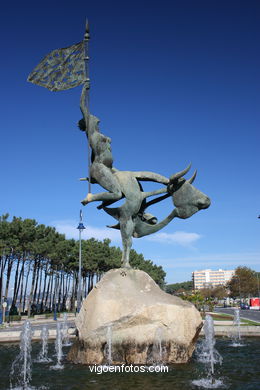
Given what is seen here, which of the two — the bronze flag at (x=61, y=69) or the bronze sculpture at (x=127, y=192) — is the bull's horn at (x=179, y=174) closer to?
the bronze sculpture at (x=127, y=192)

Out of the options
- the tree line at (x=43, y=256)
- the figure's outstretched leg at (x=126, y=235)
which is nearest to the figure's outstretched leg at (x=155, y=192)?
the figure's outstretched leg at (x=126, y=235)

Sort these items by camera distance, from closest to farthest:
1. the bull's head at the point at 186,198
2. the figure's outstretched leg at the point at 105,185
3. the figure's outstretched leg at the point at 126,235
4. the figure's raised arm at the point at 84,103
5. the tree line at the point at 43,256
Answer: the figure's outstretched leg at the point at 105,185 → the figure's outstretched leg at the point at 126,235 → the bull's head at the point at 186,198 → the figure's raised arm at the point at 84,103 → the tree line at the point at 43,256

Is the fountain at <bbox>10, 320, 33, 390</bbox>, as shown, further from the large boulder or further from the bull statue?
the bull statue

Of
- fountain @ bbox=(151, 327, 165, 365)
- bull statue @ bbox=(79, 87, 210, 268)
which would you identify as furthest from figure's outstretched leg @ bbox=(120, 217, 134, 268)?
fountain @ bbox=(151, 327, 165, 365)

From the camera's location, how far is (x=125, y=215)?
13.5 meters

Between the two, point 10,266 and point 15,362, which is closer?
point 15,362

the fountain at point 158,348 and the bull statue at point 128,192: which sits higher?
the bull statue at point 128,192

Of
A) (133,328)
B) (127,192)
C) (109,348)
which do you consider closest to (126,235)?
(127,192)

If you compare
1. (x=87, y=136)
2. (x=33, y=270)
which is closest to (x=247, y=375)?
(x=87, y=136)

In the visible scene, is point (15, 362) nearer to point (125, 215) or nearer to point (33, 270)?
point (125, 215)

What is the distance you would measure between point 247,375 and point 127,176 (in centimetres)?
703

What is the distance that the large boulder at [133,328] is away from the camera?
36.8ft

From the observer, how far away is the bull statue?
44.2 feet

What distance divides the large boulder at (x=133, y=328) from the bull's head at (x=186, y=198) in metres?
3.02
